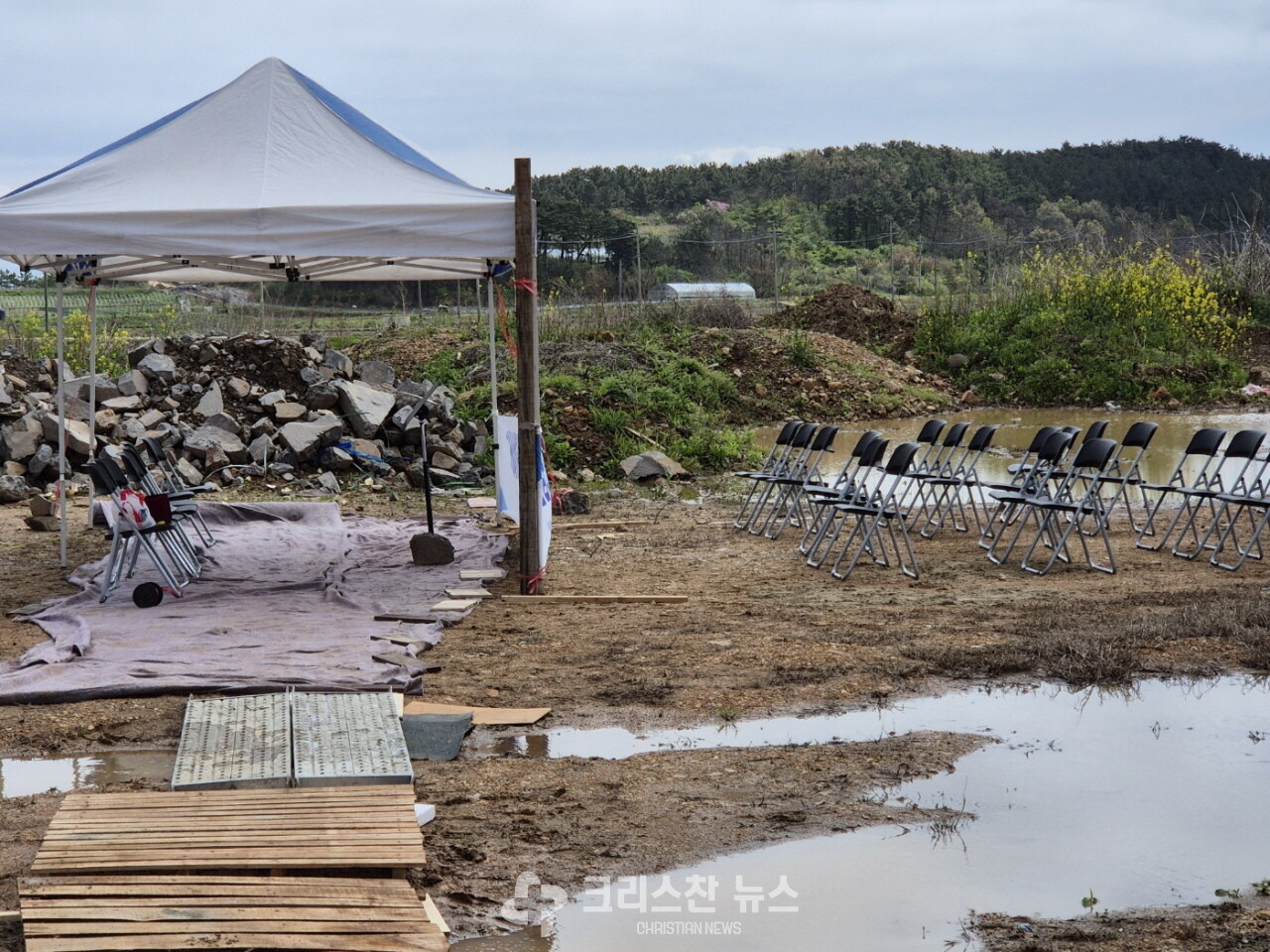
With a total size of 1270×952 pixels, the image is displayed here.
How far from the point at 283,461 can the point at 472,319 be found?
10197 mm

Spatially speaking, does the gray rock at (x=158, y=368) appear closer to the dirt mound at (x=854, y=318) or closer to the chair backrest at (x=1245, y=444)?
the chair backrest at (x=1245, y=444)

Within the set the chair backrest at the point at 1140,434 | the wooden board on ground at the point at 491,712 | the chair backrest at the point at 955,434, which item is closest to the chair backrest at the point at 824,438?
the chair backrest at the point at 955,434

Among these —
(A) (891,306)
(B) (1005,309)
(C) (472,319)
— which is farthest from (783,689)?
(A) (891,306)

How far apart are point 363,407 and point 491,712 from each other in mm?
8969

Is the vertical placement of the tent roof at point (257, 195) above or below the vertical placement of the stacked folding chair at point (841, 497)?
above

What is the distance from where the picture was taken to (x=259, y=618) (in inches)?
302

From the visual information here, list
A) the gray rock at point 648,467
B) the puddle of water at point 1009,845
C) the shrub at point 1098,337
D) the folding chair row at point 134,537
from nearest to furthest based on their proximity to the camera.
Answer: the puddle of water at point 1009,845, the folding chair row at point 134,537, the gray rock at point 648,467, the shrub at point 1098,337

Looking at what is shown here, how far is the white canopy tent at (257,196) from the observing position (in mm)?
7812

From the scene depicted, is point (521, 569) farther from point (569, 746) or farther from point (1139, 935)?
point (1139, 935)

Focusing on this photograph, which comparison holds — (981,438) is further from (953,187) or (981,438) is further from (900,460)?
(953,187)

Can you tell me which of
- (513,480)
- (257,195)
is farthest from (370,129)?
(513,480)

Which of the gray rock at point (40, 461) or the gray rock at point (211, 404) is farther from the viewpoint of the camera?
the gray rock at point (211, 404)

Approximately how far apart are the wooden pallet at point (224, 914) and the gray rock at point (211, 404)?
10951mm

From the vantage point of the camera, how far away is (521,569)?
27.4 ft
